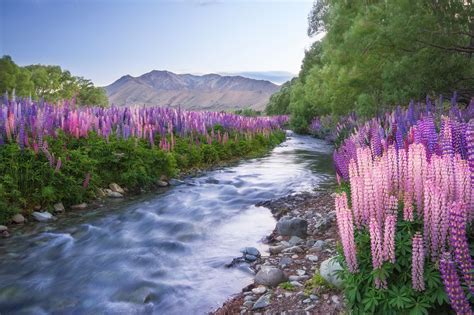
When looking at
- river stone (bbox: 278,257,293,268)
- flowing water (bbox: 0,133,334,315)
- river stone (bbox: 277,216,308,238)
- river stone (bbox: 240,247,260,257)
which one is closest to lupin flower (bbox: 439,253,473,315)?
flowing water (bbox: 0,133,334,315)

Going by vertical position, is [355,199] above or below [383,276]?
above

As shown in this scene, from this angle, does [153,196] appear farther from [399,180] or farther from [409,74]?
[409,74]

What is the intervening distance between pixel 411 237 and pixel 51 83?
124 metres

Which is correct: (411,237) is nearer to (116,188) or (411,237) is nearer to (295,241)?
(295,241)

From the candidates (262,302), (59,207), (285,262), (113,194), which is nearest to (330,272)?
(262,302)

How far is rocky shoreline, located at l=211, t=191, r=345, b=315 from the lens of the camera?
17.7ft

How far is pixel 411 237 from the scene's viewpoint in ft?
12.8

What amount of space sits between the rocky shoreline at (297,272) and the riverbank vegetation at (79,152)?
5395mm

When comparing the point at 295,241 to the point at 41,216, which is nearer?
the point at 295,241

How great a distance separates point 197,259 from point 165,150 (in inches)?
335

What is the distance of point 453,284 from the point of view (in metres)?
3.22

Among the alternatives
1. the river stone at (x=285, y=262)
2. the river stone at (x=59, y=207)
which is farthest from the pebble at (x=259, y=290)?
the river stone at (x=59, y=207)

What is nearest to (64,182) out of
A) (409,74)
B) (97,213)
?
(97,213)

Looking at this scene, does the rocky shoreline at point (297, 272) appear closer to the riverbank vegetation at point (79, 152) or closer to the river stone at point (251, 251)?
the river stone at point (251, 251)
